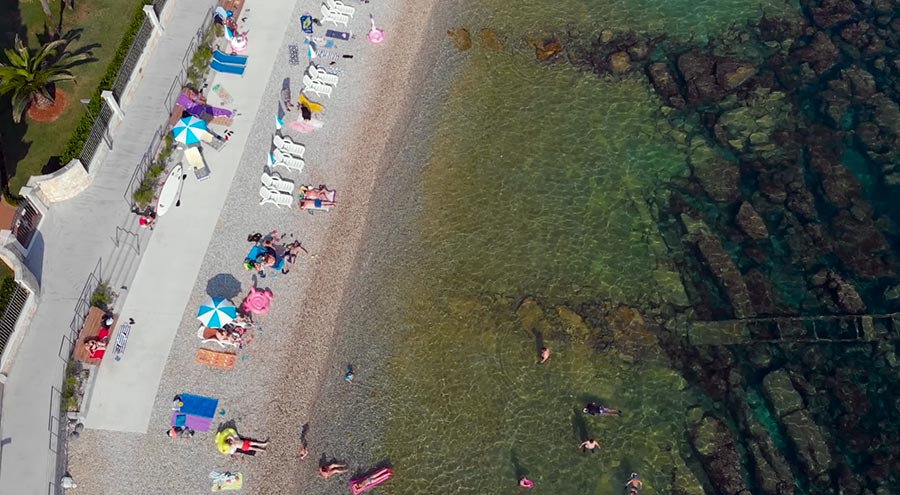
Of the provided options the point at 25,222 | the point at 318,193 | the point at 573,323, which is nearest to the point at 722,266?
the point at 573,323

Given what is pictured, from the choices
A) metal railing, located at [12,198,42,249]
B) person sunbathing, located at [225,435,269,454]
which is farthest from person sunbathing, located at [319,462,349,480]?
metal railing, located at [12,198,42,249]

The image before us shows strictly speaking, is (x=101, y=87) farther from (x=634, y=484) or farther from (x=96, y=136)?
(x=634, y=484)

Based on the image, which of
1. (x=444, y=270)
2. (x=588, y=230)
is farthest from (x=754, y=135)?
(x=444, y=270)

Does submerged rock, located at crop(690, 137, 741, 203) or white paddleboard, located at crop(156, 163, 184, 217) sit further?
submerged rock, located at crop(690, 137, 741, 203)

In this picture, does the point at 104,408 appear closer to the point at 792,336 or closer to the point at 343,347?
the point at 343,347

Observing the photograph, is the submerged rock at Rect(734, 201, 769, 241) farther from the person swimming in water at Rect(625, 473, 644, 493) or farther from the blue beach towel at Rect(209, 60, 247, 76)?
the blue beach towel at Rect(209, 60, 247, 76)
